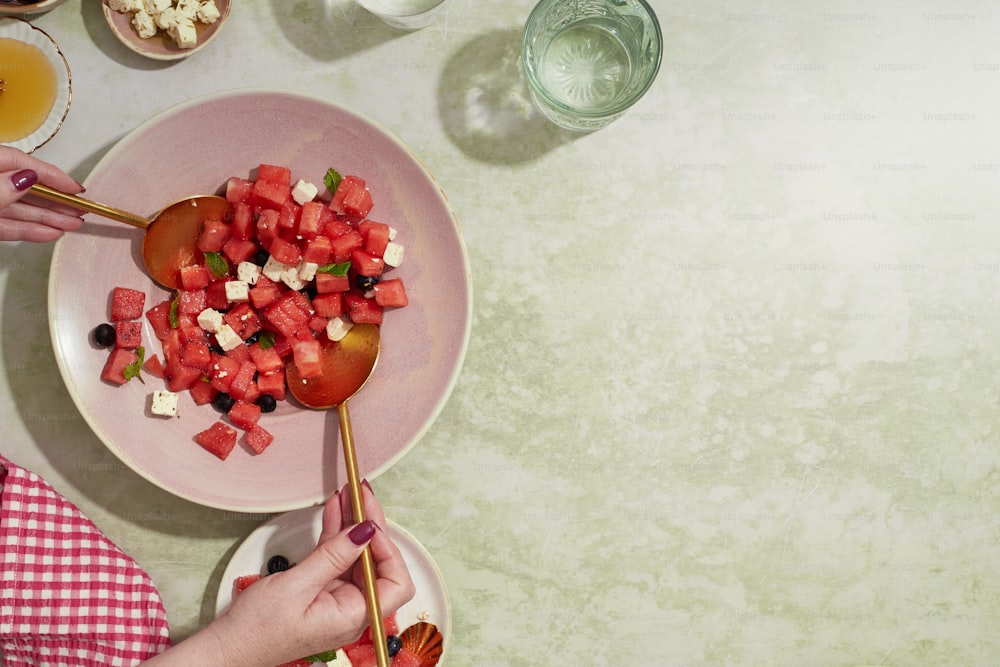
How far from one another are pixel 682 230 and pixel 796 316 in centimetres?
34

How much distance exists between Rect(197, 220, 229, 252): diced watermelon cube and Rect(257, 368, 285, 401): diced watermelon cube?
29cm

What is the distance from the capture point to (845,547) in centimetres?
178

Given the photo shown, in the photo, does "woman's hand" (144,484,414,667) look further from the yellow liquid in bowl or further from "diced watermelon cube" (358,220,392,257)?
the yellow liquid in bowl

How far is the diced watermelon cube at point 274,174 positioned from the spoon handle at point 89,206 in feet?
0.84

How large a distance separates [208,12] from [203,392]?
0.83 m

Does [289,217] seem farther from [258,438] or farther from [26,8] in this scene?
[26,8]

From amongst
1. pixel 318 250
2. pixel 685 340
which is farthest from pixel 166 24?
pixel 685 340

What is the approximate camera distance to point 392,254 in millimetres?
1562

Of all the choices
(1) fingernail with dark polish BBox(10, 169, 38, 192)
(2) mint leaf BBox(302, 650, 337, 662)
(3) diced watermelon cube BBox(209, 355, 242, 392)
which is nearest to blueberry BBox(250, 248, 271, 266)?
(3) diced watermelon cube BBox(209, 355, 242, 392)

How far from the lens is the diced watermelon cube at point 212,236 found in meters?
1.57

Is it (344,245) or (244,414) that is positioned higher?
(344,245)

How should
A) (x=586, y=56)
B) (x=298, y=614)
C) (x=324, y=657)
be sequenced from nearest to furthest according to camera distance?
(x=298, y=614) → (x=324, y=657) → (x=586, y=56)

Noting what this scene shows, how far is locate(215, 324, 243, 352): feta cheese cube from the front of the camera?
158 centimetres

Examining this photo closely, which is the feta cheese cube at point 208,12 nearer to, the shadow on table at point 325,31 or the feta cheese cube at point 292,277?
the shadow on table at point 325,31
